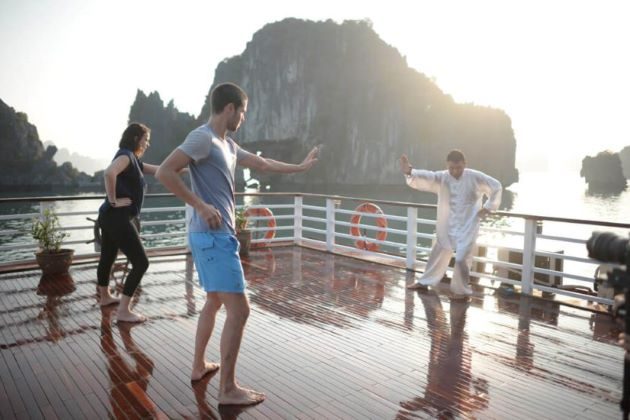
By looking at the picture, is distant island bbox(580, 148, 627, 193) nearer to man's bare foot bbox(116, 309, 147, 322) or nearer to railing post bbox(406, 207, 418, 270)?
railing post bbox(406, 207, 418, 270)

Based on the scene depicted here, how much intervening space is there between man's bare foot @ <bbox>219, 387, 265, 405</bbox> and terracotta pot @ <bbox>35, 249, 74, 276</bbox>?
4.04m

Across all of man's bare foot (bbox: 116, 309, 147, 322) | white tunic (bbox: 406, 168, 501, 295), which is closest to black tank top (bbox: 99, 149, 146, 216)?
man's bare foot (bbox: 116, 309, 147, 322)

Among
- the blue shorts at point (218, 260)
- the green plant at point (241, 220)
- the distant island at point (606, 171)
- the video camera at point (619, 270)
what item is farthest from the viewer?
the distant island at point (606, 171)

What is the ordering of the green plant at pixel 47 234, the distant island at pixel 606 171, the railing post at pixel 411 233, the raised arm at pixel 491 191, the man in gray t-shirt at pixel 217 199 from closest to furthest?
the man in gray t-shirt at pixel 217 199 → the raised arm at pixel 491 191 → the green plant at pixel 47 234 → the railing post at pixel 411 233 → the distant island at pixel 606 171

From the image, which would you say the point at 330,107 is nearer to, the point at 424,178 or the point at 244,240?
the point at 244,240

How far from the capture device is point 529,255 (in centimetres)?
467

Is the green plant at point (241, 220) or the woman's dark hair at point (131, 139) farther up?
the woman's dark hair at point (131, 139)

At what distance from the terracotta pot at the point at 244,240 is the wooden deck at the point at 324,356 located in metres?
1.77

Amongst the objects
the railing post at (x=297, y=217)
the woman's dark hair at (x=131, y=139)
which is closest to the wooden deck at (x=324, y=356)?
the woman's dark hair at (x=131, y=139)

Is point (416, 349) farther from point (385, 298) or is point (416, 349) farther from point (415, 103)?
point (415, 103)

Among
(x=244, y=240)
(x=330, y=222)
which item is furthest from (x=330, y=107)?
(x=244, y=240)

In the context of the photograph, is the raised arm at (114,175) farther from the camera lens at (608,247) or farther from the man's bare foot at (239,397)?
the camera lens at (608,247)

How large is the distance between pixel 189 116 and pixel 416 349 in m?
97.3

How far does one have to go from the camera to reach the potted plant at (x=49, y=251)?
5.27m
